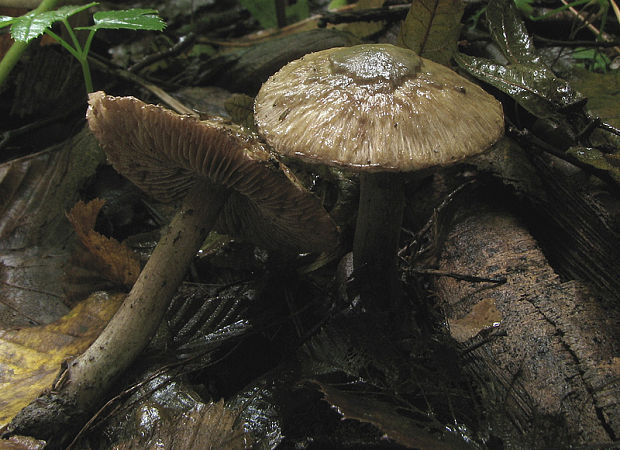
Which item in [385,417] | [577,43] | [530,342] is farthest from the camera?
[577,43]

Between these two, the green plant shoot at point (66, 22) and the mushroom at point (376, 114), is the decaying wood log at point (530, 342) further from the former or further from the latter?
the green plant shoot at point (66, 22)

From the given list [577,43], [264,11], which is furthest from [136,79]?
[577,43]

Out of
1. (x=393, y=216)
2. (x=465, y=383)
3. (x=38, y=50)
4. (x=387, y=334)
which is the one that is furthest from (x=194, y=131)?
(x=38, y=50)

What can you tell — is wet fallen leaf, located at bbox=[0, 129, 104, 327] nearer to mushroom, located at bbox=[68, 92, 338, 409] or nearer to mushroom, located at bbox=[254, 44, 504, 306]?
mushroom, located at bbox=[68, 92, 338, 409]

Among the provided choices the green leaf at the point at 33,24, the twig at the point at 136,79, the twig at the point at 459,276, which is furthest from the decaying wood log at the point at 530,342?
the green leaf at the point at 33,24

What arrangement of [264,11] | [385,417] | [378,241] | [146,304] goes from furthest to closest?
[264,11], [378,241], [146,304], [385,417]

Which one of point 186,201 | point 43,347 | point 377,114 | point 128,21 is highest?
point 128,21

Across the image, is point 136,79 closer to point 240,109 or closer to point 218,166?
point 240,109

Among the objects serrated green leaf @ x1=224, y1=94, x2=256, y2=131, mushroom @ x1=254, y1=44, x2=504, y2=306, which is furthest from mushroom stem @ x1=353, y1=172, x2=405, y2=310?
serrated green leaf @ x1=224, y1=94, x2=256, y2=131
